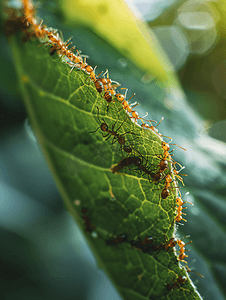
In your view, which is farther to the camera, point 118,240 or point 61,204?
point 61,204

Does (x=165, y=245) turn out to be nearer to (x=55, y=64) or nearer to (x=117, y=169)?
(x=117, y=169)

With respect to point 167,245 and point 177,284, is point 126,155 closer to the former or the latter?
point 167,245

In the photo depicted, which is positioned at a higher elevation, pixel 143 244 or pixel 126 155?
pixel 126 155

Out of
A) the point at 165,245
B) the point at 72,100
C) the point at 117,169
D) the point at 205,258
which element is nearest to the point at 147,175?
the point at 117,169

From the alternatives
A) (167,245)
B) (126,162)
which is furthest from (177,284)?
(126,162)

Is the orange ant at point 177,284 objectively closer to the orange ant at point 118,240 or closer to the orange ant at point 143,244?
the orange ant at point 143,244
